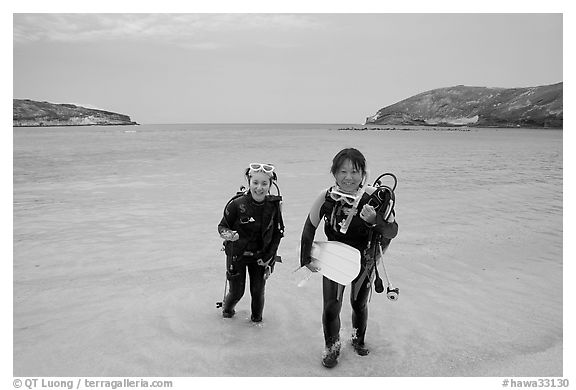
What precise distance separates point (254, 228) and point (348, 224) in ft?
3.41

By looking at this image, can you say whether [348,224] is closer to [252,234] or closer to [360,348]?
[252,234]

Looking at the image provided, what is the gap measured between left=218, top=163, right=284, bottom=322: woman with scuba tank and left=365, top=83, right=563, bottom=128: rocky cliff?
264 feet

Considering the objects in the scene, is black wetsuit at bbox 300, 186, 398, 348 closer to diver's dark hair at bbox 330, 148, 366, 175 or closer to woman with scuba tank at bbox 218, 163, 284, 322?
diver's dark hair at bbox 330, 148, 366, 175

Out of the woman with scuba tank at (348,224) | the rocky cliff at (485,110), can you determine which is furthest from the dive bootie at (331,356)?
the rocky cliff at (485,110)

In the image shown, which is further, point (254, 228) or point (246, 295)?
point (246, 295)

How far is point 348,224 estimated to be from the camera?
135 inches

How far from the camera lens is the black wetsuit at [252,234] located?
13.1 feet

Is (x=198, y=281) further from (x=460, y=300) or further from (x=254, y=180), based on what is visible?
(x=460, y=300)

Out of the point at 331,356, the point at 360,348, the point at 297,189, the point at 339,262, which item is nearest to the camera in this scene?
the point at 339,262

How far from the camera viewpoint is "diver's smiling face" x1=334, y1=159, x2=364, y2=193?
3.34 m

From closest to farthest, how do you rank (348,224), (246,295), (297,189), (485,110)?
(348,224) < (246,295) < (297,189) < (485,110)

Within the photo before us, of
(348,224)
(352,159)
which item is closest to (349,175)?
(352,159)

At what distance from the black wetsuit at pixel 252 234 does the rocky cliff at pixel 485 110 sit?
80443 mm

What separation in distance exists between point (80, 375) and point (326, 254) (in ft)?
7.86
